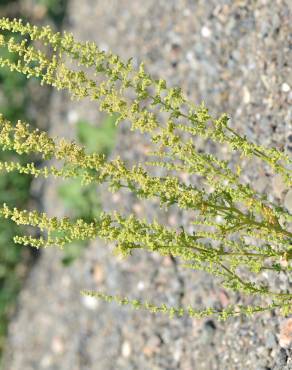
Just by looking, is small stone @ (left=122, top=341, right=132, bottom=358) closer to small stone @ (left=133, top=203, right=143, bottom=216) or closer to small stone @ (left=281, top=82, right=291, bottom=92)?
small stone @ (left=133, top=203, right=143, bottom=216)

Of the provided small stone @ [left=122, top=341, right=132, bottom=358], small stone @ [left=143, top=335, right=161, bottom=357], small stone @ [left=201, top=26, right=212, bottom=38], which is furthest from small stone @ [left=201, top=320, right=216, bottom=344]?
small stone @ [left=201, top=26, right=212, bottom=38]

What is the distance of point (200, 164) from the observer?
77.5 inches

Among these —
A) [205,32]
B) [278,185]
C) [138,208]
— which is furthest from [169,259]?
[205,32]

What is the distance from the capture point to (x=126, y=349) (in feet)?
10.7

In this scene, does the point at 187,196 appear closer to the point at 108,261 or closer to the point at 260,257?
the point at 260,257

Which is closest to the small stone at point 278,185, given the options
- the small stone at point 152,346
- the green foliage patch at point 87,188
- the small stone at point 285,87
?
the small stone at point 285,87

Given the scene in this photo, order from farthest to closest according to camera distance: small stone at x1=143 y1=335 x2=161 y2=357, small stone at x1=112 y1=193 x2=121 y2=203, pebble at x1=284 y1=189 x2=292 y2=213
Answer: small stone at x1=112 y1=193 x2=121 y2=203 < small stone at x1=143 y1=335 x2=161 y2=357 < pebble at x1=284 y1=189 x2=292 y2=213

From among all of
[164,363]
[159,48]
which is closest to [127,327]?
[164,363]

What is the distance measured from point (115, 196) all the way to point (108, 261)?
31 centimetres

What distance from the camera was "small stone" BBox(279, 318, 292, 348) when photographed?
241cm

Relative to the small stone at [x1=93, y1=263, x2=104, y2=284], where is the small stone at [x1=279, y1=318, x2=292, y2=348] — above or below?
below

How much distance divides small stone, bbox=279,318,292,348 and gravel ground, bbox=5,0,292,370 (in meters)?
0.03

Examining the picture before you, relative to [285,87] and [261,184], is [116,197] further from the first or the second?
[285,87]

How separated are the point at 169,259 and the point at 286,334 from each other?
839 mm
